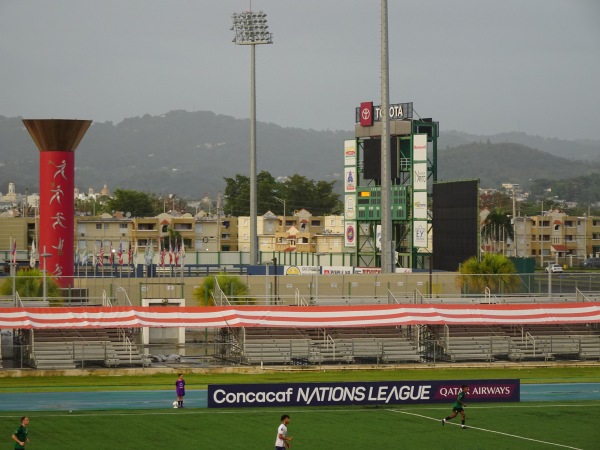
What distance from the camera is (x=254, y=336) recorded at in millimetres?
56906

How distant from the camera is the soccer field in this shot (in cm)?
3381

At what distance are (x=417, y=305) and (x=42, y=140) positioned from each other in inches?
1091

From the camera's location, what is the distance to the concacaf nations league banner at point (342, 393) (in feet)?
130

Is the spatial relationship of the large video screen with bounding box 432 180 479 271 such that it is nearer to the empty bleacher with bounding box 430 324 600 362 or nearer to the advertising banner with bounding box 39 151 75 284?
the empty bleacher with bounding box 430 324 600 362

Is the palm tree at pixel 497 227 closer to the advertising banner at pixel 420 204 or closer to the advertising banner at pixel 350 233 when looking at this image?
the advertising banner at pixel 350 233

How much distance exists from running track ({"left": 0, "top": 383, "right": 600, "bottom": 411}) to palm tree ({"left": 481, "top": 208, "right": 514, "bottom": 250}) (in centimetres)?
11832

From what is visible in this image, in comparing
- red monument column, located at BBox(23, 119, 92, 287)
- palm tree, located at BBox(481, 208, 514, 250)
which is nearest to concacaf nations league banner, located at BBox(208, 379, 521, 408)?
red monument column, located at BBox(23, 119, 92, 287)

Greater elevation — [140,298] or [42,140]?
[42,140]

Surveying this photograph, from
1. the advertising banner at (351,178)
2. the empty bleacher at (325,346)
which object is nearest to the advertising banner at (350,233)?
the advertising banner at (351,178)

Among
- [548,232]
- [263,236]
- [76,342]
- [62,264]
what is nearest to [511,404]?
[76,342]

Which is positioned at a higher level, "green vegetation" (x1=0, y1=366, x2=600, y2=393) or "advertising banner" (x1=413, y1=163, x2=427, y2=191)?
"advertising banner" (x1=413, y1=163, x2=427, y2=191)

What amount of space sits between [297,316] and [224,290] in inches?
374

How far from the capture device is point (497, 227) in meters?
182

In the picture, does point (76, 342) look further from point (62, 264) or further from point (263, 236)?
point (263, 236)
